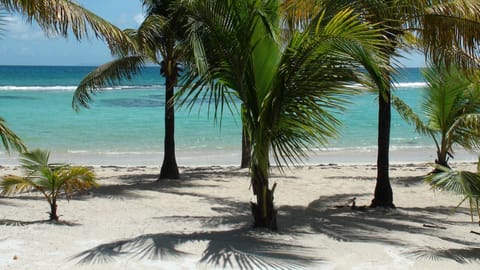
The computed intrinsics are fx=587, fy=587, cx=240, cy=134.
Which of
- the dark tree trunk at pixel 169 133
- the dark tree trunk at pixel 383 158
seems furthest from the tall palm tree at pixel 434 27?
the dark tree trunk at pixel 169 133

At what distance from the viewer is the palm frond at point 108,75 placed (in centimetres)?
1112

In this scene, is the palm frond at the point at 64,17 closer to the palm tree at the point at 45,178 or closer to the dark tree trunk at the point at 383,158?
the palm tree at the point at 45,178

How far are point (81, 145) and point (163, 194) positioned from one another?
9.81 m

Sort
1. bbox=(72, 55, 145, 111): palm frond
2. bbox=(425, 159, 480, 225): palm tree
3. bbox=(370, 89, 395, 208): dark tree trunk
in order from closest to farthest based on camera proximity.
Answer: bbox=(425, 159, 480, 225): palm tree
bbox=(370, 89, 395, 208): dark tree trunk
bbox=(72, 55, 145, 111): palm frond

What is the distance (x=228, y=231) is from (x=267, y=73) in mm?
1725

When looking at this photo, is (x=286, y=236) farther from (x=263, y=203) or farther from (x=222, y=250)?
(x=222, y=250)

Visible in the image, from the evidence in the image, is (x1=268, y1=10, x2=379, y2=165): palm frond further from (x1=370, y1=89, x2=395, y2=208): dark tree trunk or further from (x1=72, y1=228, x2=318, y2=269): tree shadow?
(x1=370, y1=89, x2=395, y2=208): dark tree trunk

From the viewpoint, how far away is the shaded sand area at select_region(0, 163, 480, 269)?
495cm

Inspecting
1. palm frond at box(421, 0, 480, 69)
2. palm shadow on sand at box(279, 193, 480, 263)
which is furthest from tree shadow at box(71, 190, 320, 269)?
palm frond at box(421, 0, 480, 69)

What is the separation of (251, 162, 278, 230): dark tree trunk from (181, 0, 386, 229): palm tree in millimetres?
105

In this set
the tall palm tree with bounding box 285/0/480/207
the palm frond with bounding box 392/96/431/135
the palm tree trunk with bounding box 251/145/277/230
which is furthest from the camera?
the palm frond with bounding box 392/96/431/135

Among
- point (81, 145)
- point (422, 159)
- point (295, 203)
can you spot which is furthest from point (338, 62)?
point (81, 145)

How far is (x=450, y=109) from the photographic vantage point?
431 inches

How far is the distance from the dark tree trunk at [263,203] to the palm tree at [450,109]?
5205 mm
